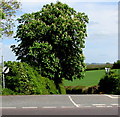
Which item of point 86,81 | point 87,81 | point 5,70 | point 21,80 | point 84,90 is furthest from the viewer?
point 86,81

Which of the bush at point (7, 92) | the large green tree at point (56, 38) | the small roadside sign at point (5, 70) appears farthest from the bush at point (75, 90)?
the bush at point (7, 92)

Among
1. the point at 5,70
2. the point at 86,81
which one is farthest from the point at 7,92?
the point at 86,81

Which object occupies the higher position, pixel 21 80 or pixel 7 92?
pixel 21 80

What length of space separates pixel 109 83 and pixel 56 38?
25.1 feet

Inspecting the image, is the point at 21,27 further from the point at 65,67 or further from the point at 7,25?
the point at 7,25

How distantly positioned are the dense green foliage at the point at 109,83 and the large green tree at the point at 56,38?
5.17 meters

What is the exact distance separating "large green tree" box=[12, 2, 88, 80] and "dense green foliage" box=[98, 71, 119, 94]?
5.17 m

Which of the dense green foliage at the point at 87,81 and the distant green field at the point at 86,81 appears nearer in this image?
the dense green foliage at the point at 87,81

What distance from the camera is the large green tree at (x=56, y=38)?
104 ft

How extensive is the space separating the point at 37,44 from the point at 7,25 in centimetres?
800

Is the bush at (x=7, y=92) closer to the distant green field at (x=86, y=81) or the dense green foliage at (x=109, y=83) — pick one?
the dense green foliage at (x=109, y=83)

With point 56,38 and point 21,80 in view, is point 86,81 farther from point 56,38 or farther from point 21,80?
point 21,80

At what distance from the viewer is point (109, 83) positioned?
27094mm

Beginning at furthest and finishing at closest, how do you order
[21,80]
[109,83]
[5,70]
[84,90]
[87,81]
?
[87,81] < [84,90] < [109,83] < [21,80] < [5,70]
